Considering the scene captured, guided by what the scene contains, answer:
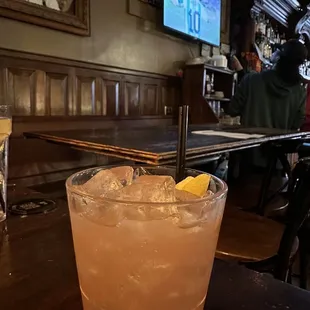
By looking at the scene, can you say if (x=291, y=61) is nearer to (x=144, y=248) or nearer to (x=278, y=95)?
(x=278, y=95)

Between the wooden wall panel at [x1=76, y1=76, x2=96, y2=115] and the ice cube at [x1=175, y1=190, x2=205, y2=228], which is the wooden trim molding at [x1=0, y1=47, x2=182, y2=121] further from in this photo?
the ice cube at [x1=175, y1=190, x2=205, y2=228]

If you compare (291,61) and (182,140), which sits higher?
(291,61)

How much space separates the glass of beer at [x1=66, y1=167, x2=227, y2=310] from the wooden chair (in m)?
0.85

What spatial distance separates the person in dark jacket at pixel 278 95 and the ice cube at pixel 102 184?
293 centimetres

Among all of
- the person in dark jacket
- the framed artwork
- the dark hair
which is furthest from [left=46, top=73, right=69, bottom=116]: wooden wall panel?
the dark hair

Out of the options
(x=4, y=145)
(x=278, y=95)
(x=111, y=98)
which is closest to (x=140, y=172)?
(x=4, y=145)

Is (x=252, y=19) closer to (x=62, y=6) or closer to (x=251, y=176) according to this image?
(x=251, y=176)

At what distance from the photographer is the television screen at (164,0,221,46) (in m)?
3.55

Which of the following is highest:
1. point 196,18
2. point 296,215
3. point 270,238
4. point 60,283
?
point 196,18

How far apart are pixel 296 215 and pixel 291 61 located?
7.21 ft

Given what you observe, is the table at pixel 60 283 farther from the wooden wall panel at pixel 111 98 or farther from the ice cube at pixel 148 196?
the wooden wall panel at pixel 111 98

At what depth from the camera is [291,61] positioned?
9.78ft

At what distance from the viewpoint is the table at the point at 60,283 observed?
0.44 meters

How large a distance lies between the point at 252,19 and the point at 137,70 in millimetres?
2392
